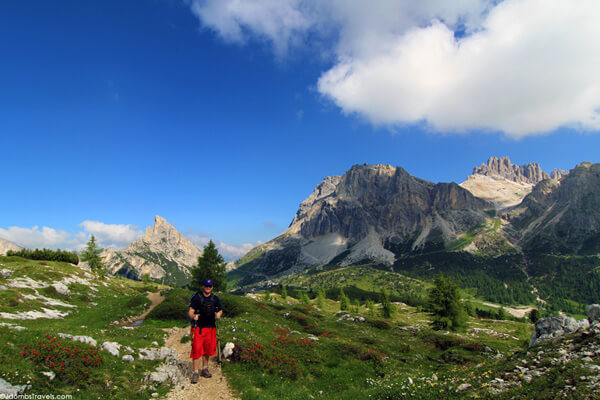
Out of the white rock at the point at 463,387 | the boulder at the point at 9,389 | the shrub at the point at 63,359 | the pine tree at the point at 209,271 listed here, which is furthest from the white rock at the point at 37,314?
the white rock at the point at 463,387

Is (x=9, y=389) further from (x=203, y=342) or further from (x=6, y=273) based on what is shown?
(x=6, y=273)

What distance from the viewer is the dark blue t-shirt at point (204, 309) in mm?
16875

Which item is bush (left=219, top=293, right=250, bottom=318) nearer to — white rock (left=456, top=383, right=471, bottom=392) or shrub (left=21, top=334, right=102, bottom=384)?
shrub (left=21, top=334, right=102, bottom=384)

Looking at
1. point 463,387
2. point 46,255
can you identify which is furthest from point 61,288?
point 463,387

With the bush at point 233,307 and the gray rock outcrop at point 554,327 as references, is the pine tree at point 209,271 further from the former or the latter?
the gray rock outcrop at point 554,327

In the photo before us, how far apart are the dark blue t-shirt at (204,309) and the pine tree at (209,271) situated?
165ft

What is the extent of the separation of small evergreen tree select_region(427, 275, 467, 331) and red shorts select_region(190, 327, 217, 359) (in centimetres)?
5390

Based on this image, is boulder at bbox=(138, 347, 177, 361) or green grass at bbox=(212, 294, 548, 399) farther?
boulder at bbox=(138, 347, 177, 361)

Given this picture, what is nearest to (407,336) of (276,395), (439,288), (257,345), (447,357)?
(447,357)

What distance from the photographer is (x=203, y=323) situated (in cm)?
1697

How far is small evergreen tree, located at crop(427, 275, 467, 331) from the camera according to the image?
187 ft

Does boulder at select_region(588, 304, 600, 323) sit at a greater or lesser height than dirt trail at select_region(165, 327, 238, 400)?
greater

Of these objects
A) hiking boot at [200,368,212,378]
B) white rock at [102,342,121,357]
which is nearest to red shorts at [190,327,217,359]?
hiking boot at [200,368,212,378]

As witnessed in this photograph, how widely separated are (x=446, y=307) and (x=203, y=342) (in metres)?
56.1
